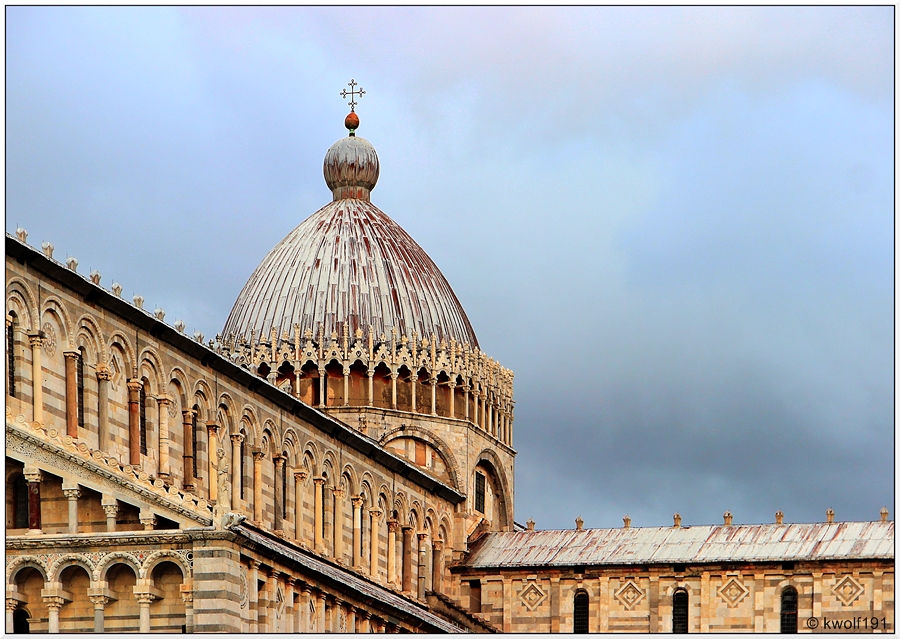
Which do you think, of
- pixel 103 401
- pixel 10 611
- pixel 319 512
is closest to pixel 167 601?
pixel 10 611

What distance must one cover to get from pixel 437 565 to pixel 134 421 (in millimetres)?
24731

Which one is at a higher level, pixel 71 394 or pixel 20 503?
pixel 71 394

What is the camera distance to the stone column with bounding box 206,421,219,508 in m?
73.0

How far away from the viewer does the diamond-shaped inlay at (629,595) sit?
291ft

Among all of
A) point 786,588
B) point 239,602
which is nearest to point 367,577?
point 786,588

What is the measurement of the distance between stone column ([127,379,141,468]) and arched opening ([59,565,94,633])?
33.2 ft

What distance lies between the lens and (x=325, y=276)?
302 ft

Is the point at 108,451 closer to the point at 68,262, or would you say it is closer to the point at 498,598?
the point at 68,262

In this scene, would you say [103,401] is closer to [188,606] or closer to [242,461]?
[242,461]

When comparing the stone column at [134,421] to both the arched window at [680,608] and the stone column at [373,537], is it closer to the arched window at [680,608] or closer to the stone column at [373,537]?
the stone column at [373,537]

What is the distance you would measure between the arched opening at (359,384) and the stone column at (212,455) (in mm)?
16858

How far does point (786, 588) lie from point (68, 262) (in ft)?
109

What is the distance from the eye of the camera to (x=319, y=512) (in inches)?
3189

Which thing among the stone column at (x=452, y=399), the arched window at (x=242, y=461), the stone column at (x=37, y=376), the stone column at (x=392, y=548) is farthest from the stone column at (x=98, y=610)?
the stone column at (x=452, y=399)
